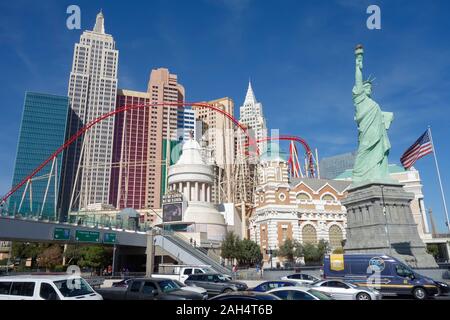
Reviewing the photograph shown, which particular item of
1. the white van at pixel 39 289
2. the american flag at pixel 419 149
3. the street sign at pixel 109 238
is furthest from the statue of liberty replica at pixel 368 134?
the white van at pixel 39 289

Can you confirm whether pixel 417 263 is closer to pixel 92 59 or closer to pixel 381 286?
pixel 381 286

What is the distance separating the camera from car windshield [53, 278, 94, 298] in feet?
37.1

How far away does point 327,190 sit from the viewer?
6788cm

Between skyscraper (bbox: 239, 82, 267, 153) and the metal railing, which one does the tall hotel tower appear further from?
the metal railing

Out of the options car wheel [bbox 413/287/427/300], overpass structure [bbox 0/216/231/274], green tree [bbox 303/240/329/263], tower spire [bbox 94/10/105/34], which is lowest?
car wheel [bbox 413/287/427/300]

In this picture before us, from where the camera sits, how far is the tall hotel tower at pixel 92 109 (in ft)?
477

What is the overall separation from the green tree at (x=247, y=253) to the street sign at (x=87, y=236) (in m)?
20.9

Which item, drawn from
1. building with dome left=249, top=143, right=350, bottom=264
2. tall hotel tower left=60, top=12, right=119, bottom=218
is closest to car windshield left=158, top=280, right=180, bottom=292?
building with dome left=249, top=143, right=350, bottom=264

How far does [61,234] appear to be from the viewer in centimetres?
3544

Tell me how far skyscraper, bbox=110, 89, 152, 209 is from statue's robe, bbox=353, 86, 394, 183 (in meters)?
115

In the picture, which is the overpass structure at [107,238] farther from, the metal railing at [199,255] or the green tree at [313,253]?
the green tree at [313,253]

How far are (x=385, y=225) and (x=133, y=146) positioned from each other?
5239 inches

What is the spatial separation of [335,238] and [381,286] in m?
45.2

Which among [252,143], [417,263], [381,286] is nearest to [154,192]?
[252,143]
